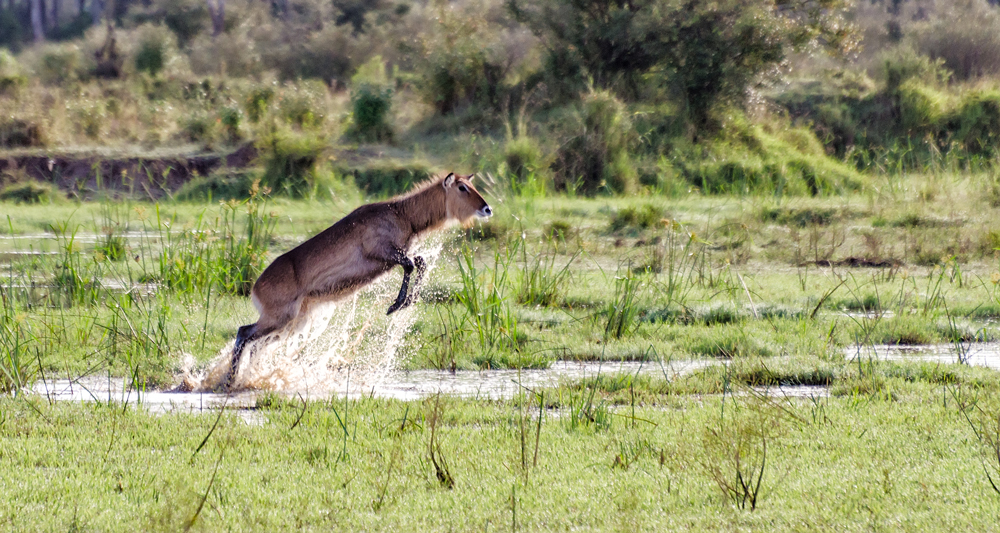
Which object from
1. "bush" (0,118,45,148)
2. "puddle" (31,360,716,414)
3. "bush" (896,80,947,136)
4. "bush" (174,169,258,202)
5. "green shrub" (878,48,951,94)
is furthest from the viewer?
"green shrub" (878,48,951,94)

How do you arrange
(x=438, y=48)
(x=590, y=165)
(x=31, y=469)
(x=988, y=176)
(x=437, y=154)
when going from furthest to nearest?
1. (x=438, y=48)
2. (x=437, y=154)
3. (x=590, y=165)
4. (x=988, y=176)
5. (x=31, y=469)

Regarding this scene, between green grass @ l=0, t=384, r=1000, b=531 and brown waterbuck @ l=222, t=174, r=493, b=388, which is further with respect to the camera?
brown waterbuck @ l=222, t=174, r=493, b=388

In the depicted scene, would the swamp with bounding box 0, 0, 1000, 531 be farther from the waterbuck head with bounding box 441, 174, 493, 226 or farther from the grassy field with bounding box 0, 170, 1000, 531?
the waterbuck head with bounding box 441, 174, 493, 226

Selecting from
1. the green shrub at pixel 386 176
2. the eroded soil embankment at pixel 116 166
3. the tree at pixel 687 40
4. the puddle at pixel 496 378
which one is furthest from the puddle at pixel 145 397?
the tree at pixel 687 40

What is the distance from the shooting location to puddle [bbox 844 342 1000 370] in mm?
7711

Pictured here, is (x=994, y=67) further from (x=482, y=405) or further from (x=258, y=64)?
(x=482, y=405)

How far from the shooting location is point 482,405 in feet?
20.9

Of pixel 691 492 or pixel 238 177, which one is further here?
pixel 238 177

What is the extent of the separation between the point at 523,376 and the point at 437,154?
12.9 meters

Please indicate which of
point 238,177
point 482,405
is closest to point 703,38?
point 238,177

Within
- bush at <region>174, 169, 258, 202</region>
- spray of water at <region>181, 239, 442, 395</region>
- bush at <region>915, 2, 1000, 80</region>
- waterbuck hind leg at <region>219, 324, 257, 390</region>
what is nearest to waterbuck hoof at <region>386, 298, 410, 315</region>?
spray of water at <region>181, 239, 442, 395</region>

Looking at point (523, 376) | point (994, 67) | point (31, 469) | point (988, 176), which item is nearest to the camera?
point (31, 469)

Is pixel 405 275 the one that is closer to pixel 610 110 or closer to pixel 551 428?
pixel 551 428

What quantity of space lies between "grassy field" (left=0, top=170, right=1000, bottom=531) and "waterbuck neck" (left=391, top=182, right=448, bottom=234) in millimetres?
964
